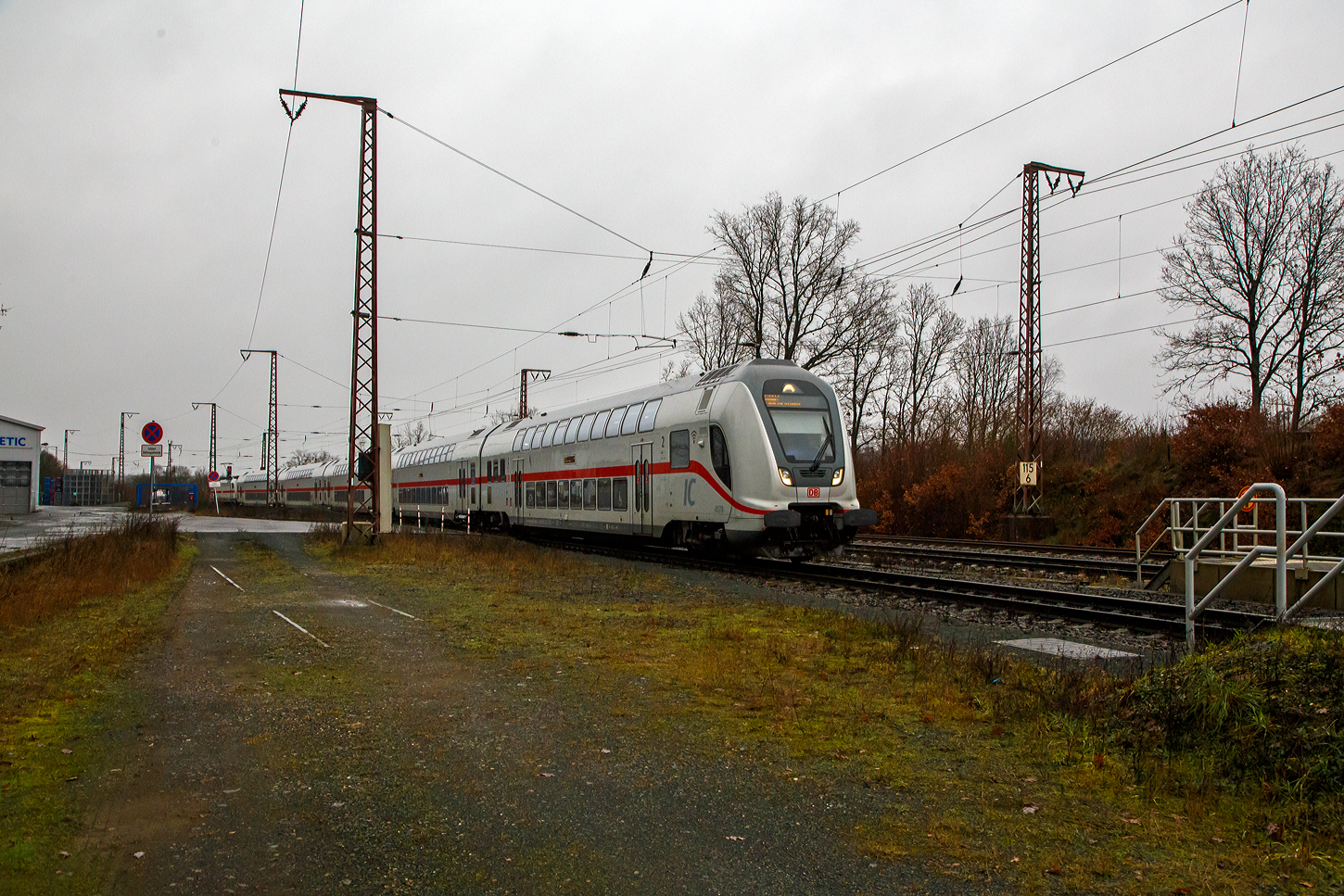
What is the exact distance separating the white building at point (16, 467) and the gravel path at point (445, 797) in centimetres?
5284

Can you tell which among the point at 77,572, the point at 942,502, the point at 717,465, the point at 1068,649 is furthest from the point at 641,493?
the point at 942,502

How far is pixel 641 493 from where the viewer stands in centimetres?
2047

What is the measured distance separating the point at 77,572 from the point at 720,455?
1057 cm

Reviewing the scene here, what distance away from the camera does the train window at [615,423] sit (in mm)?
21994

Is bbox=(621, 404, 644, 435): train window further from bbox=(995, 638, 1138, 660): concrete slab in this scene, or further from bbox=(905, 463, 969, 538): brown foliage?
bbox=(995, 638, 1138, 660): concrete slab

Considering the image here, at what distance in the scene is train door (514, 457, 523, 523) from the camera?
28766 millimetres

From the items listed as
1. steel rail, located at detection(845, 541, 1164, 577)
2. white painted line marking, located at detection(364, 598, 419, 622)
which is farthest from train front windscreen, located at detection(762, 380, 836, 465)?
white painted line marking, located at detection(364, 598, 419, 622)

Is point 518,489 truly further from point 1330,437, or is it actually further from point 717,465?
point 1330,437

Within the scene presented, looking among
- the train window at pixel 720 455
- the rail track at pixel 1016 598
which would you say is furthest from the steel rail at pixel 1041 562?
the train window at pixel 720 455

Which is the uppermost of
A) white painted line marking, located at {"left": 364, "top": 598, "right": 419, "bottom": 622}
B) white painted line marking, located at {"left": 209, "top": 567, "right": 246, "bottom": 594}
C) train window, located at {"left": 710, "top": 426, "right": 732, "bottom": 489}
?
train window, located at {"left": 710, "top": 426, "right": 732, "bottom": 489}

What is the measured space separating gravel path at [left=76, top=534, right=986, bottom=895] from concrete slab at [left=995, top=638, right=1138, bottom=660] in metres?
4.24

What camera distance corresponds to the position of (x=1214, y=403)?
898 inches

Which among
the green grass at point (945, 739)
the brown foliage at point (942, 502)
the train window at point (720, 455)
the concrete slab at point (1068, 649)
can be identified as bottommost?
the concrete slab at point (1068, 649)

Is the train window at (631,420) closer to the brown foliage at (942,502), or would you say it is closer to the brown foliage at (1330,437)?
the brown foliage at (942,502)
